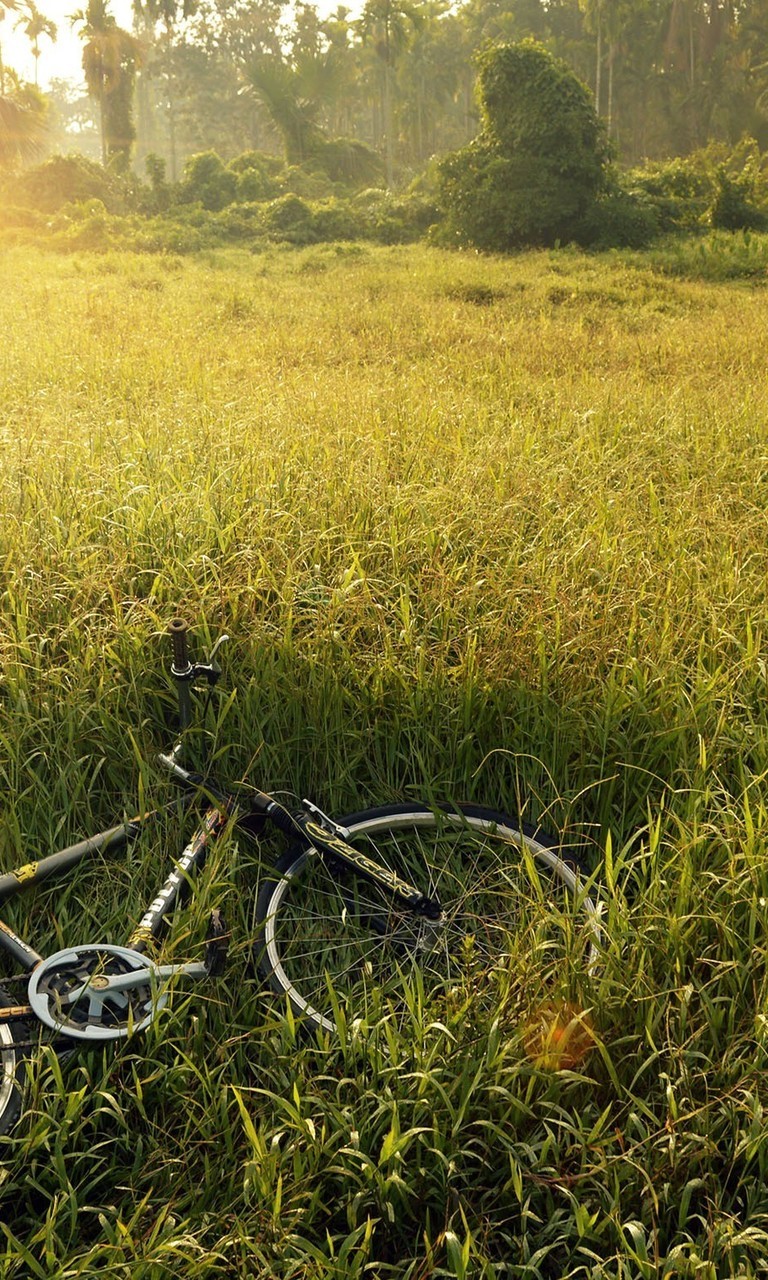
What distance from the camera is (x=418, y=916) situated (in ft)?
7.95

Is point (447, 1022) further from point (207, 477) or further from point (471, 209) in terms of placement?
Answer: point (471, 209)

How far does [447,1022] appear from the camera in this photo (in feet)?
6.81

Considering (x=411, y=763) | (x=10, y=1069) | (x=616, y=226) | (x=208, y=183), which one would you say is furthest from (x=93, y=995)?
(x=208, y=183)

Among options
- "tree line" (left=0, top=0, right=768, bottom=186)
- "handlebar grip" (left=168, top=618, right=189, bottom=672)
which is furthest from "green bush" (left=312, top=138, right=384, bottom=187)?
"handlebar grip" (left=168, top=618, right=189, bottom=672)

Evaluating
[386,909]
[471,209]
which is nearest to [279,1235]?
[386,909]

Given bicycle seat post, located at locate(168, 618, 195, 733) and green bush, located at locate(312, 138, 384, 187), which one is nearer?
bicycle seat post, located at locate(168, 618, 195, 733)

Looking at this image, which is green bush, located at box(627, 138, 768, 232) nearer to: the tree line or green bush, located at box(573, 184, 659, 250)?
green bush, located at box(573, 184, 659, 250)

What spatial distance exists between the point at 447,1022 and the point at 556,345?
7.80 metres

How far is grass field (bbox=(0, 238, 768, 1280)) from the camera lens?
6.02 ft

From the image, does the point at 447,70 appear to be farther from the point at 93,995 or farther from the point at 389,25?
the point at 93,995

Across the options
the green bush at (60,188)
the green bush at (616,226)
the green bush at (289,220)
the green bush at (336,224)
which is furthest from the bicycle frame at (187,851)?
the green bush at (60,188)

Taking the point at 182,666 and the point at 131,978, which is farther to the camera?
the point at 182,666

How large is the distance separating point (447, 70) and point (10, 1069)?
55732 mm

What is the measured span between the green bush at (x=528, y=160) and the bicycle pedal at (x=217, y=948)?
19443mm
